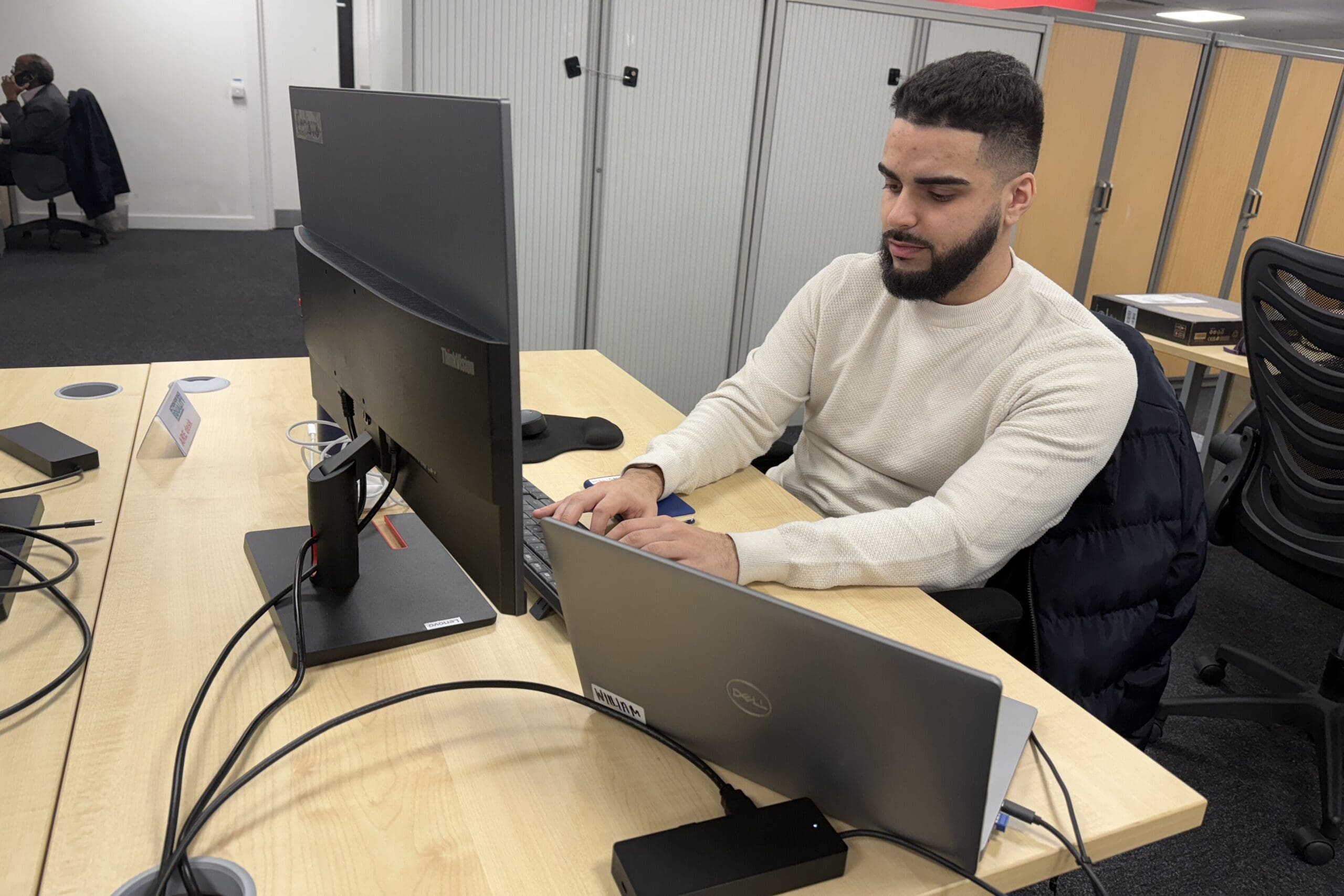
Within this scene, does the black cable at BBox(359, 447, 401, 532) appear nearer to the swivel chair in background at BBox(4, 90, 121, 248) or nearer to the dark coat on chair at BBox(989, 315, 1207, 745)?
the dark coat on chair at BBox(989, 315, 1207, 745)

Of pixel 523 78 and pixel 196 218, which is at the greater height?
pixel 523 78

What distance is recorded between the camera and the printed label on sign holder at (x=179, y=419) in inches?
50.1

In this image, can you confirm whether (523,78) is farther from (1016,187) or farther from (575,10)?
(1016,187)

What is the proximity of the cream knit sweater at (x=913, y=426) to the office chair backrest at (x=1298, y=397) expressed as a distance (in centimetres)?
72

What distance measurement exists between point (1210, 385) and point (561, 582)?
4888mm

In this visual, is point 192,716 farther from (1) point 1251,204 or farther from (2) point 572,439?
(1) point 1251,204

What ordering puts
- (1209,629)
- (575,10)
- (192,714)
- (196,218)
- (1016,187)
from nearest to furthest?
(192,714) → (1016,187) → (1209,629) → (575,10) → (196,218)

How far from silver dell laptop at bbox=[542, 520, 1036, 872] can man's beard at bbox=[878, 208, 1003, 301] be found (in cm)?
70

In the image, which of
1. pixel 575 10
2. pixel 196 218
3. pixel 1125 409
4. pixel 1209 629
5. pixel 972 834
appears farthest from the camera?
pixel 196 218

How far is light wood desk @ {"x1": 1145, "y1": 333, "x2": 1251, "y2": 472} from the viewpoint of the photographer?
256 centimetres

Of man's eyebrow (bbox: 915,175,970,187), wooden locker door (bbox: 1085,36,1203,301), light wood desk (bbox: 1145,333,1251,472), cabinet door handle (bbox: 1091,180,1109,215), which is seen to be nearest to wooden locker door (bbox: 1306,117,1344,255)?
wooden locker door (bbox: 1085,36,1203,301)

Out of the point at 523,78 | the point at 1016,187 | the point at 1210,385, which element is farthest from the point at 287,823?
the point at 1210,385

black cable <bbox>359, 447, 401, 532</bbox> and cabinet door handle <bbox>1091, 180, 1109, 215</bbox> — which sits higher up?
cabinet door handle <bbox>1091, 180, 1109, 215</bbox>

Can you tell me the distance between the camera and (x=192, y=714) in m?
0.73
